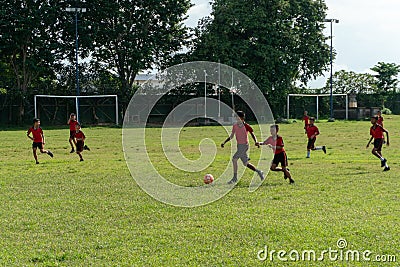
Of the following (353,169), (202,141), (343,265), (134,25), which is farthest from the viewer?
(134,25)

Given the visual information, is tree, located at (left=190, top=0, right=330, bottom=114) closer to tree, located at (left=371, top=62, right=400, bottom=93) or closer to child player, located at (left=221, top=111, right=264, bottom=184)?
tree, located at (left=371, top=62, right=400, bottom=93)

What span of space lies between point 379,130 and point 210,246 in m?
11.2

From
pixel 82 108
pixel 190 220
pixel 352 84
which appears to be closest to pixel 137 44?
pixel 82 108

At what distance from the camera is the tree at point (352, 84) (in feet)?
206

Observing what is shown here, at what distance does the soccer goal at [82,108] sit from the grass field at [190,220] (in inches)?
1382

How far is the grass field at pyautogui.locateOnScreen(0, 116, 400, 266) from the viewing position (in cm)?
773

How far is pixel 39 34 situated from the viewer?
4984 centimetres

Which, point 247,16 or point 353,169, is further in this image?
point 247,16

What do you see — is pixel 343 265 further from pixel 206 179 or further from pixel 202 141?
pixel 202 141

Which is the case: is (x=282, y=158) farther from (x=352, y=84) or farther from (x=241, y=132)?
(x=352, y=84)

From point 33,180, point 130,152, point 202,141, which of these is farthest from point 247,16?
point 33,180

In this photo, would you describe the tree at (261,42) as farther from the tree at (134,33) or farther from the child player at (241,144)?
the child player at (241,144)

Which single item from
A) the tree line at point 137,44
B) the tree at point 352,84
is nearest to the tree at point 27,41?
the tree line at point 137,44

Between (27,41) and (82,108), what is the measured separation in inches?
308
